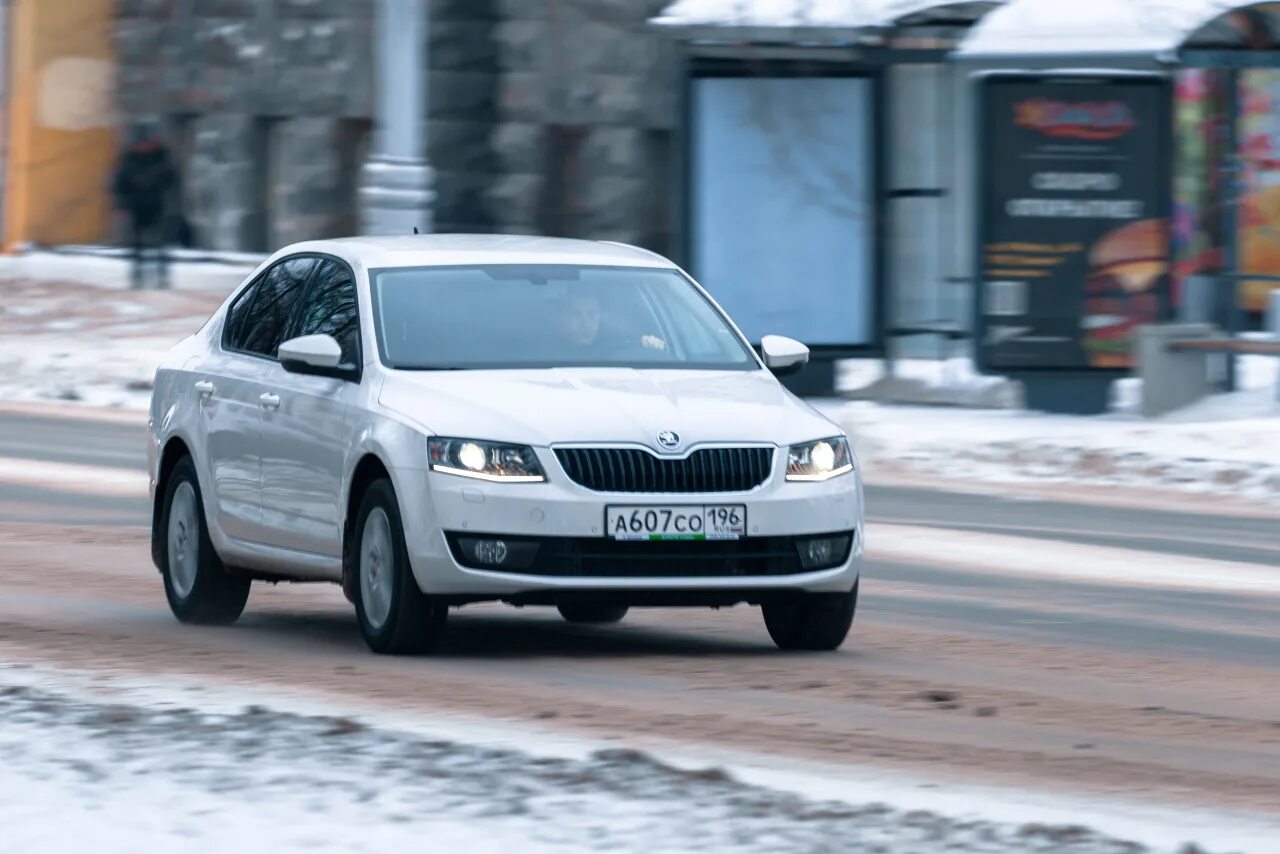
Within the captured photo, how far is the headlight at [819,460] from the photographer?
959 cm

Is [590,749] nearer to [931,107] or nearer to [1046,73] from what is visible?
[1046,73]

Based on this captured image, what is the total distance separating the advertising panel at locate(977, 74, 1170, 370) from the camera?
74.1 ft

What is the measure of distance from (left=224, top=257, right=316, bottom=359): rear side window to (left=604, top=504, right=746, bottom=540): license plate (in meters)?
1.90

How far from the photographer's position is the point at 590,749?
7559mm

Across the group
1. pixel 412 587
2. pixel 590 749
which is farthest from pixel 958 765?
pixel 412 587

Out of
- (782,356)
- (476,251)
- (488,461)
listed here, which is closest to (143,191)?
(476,251)

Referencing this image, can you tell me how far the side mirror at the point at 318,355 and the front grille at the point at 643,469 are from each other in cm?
103

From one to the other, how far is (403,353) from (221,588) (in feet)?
4.78

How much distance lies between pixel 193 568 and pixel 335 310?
1196mm

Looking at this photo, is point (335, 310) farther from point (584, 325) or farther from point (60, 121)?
point (60, 121)

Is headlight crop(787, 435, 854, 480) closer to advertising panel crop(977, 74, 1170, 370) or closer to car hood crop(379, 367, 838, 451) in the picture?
car hood crop(379, 367, 838, 451)

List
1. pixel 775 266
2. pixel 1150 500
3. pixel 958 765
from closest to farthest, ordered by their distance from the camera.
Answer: pixel 958 765 → pixel 1150 500 → pixel 775 266

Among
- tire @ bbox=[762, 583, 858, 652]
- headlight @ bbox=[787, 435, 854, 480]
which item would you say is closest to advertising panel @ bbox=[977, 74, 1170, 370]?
Result: tire @ bbox=[762, 583, 858, 652]

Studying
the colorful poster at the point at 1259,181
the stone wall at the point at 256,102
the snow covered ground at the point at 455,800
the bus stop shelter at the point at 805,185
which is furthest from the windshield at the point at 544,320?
the stone wall at the point at 256,102
